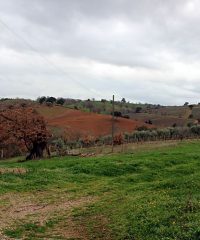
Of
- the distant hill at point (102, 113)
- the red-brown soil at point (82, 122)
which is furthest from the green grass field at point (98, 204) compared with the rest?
the red-brown soil at point (82, 122)

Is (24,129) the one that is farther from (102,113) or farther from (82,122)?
(102,113)

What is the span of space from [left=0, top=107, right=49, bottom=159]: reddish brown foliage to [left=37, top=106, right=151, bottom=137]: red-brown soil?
12.7 meters

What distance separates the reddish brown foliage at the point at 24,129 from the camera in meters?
36.2

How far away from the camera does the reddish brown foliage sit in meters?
36.2

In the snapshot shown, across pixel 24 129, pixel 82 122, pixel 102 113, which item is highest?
pixel 102 113

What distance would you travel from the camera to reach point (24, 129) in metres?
36.0

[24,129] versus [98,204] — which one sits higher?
[24,129]

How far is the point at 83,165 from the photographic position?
2511cm

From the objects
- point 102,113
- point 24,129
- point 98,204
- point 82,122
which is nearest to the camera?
point 98,204

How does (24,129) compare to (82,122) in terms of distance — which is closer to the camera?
(24,129)

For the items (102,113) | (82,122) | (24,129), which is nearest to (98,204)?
(24,129)

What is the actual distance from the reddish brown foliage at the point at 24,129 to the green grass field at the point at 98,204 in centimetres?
1259

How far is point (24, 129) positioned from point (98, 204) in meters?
22.1

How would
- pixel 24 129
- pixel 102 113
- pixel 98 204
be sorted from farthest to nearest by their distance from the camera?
1. pixel 102 113
2. pixel 24 129
3. pixel 98 204
